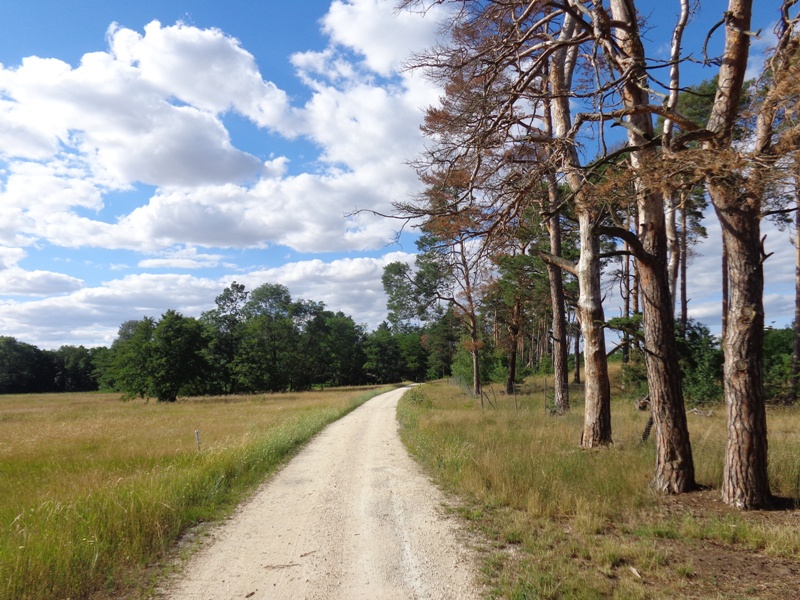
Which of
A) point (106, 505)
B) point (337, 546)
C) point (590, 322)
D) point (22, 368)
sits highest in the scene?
point (590, 322)

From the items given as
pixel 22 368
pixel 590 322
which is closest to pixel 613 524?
pixel 590 322

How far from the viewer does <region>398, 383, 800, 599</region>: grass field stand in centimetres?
405

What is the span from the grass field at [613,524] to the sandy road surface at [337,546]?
47 centimetres

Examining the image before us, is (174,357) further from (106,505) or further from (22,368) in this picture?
(22,368)

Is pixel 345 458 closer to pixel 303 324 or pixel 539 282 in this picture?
pixel 539 282

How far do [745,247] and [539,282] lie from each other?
59.9ft

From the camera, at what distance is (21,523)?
621cm

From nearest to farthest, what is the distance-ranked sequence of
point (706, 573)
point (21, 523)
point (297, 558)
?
point (706, 573) → point (297, 558) → point (21, 523)

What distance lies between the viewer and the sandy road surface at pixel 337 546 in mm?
4320

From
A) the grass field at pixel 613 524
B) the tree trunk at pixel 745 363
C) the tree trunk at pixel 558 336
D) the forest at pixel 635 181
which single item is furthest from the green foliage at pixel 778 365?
the tree trunk at pixel 745 363

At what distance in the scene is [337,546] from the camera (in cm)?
536

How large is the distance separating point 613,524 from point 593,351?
4.58 metres

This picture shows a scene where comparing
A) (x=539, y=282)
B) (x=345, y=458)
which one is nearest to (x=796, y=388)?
(x=539, y=282)

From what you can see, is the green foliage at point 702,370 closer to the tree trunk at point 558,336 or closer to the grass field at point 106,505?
the tree trunk at point 558,336
